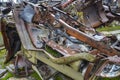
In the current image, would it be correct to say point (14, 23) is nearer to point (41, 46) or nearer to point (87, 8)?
point (41, 46)

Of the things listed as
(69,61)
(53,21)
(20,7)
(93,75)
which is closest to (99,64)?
(93,75)

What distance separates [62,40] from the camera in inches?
183

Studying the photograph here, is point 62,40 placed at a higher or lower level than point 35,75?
higher

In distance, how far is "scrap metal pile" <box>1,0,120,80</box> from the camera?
3.62 m

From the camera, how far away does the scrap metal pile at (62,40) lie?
362 centimetres

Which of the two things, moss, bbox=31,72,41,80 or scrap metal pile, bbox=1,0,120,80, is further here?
moss, bbox=31,72,41,80

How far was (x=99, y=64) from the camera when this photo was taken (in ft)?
11.7

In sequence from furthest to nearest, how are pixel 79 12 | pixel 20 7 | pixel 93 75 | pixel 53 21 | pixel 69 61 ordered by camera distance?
pixel 79 12 → pixel 20 7 → pixel 53 21 → pixel 69 61 → pixel 93 75

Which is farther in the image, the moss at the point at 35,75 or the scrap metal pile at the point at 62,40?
the moss at the point at 35,75

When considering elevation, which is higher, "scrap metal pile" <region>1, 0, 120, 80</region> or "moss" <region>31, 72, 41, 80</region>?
"scrap metal pile" <region>1, 0, 120, 80</region>

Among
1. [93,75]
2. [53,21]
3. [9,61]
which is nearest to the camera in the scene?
[93,75]

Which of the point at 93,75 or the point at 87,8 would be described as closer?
the point at 93,75

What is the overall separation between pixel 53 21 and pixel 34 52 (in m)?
0.72

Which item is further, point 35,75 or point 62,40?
point 35,75
